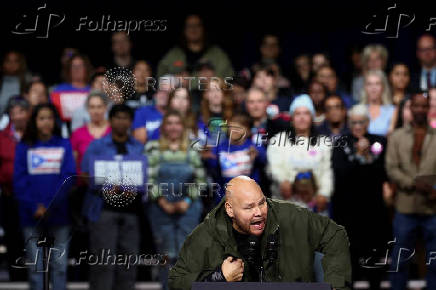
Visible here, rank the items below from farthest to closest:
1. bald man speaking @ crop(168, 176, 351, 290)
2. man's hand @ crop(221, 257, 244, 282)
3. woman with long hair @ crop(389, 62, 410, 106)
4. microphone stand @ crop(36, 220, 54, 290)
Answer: woman with long hair @ crop(389, 62, 410, 106)
microphone stand @ crop(36, 220, 54, 290)
bald man speaking @ crop(168, 176, 351, 290)
man's hand @ crop(221, 257, 244, 282)

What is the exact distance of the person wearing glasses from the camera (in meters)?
7.69

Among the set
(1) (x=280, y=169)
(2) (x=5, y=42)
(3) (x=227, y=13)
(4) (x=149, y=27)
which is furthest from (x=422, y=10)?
(2) (x=5, y=42)

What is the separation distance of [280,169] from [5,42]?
3.39m

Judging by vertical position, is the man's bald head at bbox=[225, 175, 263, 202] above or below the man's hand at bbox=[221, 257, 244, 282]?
Result: above

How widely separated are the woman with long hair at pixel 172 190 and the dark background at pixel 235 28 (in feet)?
6.51

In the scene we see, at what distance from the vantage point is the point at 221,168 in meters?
7.54

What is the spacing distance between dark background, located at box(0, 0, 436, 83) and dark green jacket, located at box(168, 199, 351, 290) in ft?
13.2

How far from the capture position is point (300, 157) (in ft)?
25.1

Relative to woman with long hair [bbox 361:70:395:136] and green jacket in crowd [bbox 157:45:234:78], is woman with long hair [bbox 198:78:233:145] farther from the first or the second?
woman with long hair [bbox 361:70:395:136]

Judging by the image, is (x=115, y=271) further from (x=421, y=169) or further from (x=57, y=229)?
(x=421, y=169)

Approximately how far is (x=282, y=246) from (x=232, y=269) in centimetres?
38

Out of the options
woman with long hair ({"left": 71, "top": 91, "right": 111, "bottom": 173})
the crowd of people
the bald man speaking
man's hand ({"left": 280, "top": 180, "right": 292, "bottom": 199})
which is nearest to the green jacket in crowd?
the crowd of people

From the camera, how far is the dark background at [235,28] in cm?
966

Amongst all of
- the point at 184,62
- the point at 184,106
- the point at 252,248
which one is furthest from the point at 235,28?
the point at 252,248
